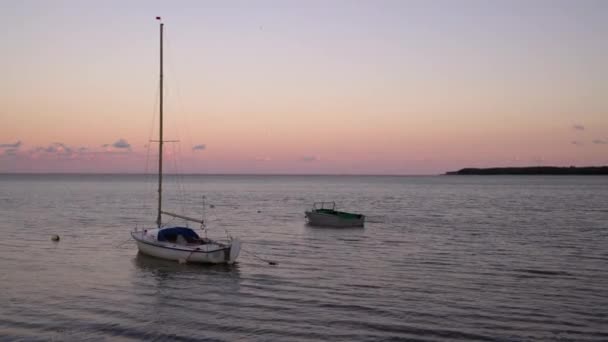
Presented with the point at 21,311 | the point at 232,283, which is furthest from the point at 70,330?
the point at 232,283

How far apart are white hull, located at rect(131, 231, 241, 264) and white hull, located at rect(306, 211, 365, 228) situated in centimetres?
2280

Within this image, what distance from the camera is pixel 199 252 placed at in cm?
2725

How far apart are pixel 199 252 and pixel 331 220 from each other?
24.5 metres

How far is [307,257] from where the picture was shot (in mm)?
31469

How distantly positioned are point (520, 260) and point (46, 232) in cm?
3442

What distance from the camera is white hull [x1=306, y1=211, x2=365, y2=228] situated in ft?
162

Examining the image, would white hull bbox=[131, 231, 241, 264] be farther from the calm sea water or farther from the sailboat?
the calm sea water

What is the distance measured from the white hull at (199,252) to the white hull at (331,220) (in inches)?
898

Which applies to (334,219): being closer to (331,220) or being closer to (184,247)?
(331,220)

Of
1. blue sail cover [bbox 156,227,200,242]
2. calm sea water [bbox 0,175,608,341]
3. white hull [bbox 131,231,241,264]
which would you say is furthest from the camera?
blue sail cover [bbox 156,227,200,242]

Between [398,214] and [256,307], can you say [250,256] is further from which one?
[398,214]

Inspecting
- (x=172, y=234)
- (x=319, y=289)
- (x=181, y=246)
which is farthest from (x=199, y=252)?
(x=319, y=289)

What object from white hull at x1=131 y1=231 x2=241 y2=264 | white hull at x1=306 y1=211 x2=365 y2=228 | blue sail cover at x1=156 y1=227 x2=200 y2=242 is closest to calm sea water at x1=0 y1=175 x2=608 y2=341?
white hull at x1=131 y1=231 x2=241 y2=264

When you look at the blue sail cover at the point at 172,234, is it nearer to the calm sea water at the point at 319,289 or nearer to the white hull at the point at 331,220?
the calm sea water at the point at 319,289
